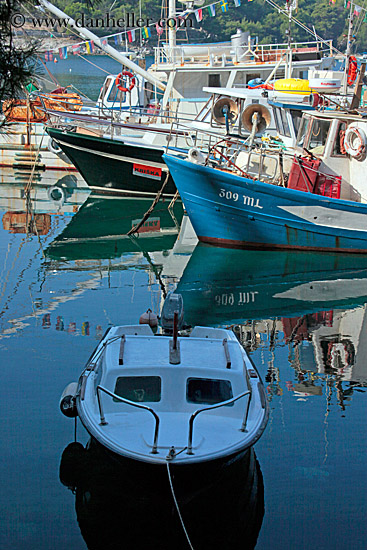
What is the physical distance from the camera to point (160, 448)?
6.55 m

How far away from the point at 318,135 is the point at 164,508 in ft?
38.6

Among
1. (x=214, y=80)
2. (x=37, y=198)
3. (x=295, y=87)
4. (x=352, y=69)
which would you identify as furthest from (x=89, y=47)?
(x=352, y=69)

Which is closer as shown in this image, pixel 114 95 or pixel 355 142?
pixel 355 142

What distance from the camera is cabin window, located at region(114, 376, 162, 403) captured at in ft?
24.5

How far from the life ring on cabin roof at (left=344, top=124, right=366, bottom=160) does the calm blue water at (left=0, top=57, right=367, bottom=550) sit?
2.45 m

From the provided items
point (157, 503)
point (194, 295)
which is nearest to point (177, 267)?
point (194, 295)

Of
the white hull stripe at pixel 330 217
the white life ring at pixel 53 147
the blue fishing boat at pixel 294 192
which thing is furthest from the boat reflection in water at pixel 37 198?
the white hull stripe at pixel 330 217

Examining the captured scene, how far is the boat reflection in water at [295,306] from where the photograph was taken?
10.3 metres

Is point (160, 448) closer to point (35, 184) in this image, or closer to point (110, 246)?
point (110, 246)

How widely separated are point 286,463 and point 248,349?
3.23m

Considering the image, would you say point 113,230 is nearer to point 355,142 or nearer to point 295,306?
point 355,142

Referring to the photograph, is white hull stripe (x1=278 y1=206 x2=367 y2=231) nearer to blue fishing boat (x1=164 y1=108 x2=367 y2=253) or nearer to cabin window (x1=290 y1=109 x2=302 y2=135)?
blue fishing boat (x1=164 y1=108 x2=367 y2=253)

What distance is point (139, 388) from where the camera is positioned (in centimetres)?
755

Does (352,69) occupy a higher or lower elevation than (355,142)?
higher
